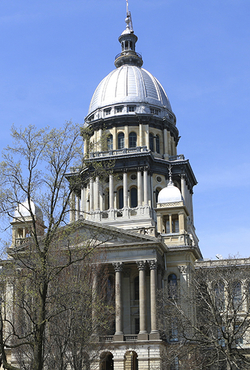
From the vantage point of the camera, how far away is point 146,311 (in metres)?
55.6

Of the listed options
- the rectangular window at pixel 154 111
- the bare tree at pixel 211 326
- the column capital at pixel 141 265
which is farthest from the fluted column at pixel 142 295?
the rectangular window at pixel 154 111

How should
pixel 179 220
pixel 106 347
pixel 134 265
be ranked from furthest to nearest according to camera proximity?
pixel 179 220 < pixel 134 265 < pixel 106 347

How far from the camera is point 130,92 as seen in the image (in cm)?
8425

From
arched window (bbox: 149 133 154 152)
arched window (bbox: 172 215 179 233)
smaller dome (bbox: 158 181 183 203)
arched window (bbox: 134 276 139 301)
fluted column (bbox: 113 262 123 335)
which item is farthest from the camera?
arched window (bbox: 149 133 154 152)

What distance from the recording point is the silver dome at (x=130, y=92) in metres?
83.6

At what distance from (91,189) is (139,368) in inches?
1166

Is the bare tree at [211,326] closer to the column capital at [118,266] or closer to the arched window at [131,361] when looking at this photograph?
the arched window at [131,361]

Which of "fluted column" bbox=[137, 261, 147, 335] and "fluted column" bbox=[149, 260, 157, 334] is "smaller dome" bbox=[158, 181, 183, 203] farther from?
"fluted column" bbox=[137, 261, 147, 335]

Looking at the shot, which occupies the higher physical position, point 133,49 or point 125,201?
point 133,49

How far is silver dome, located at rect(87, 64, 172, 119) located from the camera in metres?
83.6

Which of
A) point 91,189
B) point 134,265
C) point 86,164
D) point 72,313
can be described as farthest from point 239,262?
point 86,164

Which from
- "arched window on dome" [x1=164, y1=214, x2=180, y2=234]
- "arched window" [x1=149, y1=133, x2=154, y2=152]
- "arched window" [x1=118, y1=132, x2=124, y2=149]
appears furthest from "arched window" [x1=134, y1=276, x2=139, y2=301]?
"arched window" [x1=149, y1=133, x2=154, y2=152]

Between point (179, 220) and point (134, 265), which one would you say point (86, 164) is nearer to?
point (134, 265)

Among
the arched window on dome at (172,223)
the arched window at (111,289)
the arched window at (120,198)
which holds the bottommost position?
the arched window at (111,289)
